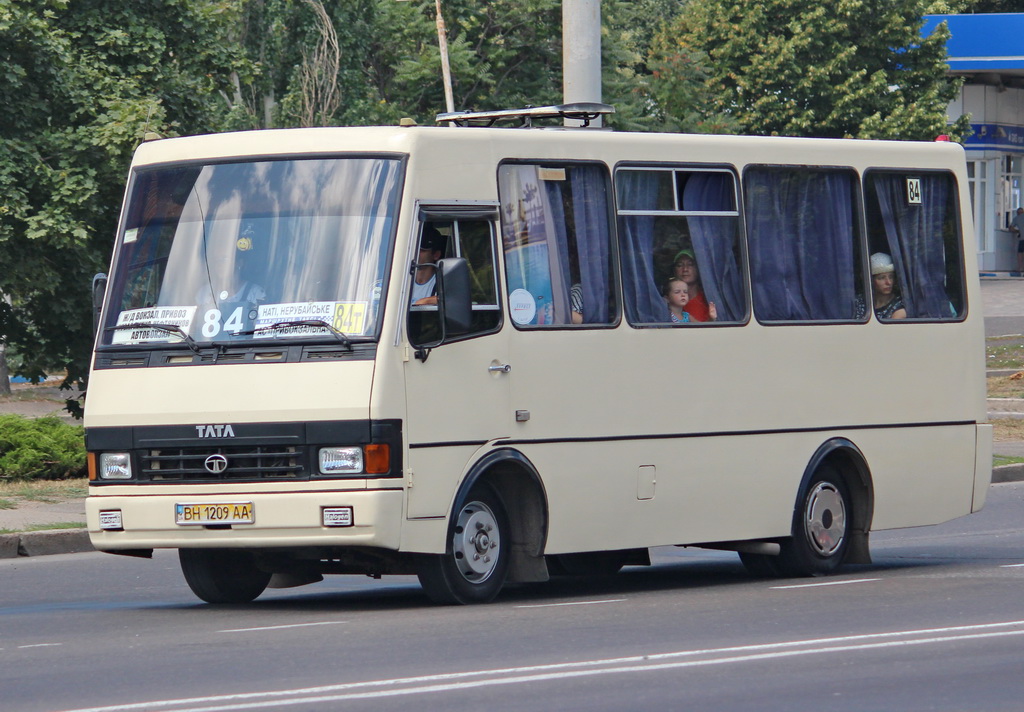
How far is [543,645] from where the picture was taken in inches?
352

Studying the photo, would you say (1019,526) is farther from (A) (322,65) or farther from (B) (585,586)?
(A) (322,65)

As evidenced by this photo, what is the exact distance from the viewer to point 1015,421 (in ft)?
89.1

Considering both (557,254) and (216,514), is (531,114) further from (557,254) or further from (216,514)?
(216,514)

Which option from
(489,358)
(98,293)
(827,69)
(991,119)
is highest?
(827,69)

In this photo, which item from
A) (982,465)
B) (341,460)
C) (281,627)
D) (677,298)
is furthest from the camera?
(982,465)

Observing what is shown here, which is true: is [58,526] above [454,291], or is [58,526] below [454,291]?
below

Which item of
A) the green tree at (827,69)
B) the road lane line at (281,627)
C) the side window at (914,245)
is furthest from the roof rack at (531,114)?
the green tree at (827,69)

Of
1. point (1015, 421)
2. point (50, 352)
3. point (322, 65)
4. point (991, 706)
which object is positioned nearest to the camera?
point (991, 706)

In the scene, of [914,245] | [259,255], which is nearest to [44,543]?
[259,255]

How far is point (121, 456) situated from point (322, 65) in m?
28.5

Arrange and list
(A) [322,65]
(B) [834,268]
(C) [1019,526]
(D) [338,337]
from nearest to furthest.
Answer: (D) [338,337] < (B) [834,268] < (C) [1019,526] < (A) [322,65]

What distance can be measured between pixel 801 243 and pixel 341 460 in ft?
14.2

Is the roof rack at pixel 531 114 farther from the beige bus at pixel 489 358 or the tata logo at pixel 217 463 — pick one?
the tata logo at pixel 217 463

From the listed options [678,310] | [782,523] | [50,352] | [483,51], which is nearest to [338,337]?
[678,310]
